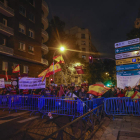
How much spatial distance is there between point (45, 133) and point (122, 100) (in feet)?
14.2

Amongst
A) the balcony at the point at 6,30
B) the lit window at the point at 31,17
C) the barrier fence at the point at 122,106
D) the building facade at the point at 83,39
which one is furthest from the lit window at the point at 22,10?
the building facade at the point at 83,39

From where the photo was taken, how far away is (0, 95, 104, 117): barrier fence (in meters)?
6.98

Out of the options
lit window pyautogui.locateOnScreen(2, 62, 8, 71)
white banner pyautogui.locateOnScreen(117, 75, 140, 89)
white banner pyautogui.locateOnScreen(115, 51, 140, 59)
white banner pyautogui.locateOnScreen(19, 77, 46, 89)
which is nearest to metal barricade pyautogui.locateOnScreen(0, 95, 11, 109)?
white banner pyautogui.locateOnScreen(19, 77, 46, 89)

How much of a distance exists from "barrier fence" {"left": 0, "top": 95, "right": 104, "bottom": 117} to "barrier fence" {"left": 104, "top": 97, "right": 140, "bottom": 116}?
1.89 ft

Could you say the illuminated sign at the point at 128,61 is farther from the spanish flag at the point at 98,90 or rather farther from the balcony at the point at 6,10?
the balcony at the point at 6,10

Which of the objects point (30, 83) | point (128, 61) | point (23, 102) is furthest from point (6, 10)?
point (128, 61)

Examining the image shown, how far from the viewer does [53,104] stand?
7676 millimetres

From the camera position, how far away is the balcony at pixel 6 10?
18.4 m

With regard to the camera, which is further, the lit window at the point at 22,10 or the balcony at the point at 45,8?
the balcony at the point at 45,8

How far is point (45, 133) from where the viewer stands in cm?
520

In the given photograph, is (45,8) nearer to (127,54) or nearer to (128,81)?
(127,54)

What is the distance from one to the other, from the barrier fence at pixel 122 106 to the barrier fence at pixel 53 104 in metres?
0.58

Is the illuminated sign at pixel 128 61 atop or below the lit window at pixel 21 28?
below

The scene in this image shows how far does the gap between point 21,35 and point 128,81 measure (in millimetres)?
16987
